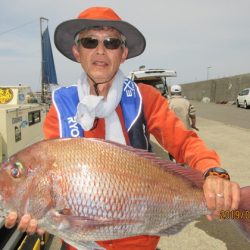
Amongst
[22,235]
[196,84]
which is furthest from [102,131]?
[196,84]

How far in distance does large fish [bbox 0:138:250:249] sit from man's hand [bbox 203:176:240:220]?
0.05 m

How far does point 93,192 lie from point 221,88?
1766 inches

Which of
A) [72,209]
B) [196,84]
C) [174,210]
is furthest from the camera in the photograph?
[196,84]

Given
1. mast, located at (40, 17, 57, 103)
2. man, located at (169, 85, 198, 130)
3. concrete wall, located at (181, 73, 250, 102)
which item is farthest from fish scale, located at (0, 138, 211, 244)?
concrete wall, located at (181, 73, 250, 102)

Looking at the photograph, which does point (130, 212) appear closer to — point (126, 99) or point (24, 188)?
point (24, 188)

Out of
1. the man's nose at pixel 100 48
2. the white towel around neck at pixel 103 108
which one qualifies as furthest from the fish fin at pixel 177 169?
the man's nose at pixel 100 48

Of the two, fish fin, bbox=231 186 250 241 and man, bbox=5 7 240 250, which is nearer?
fish fin, bbox=231 186 250 241

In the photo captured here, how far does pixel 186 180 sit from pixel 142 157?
27cm

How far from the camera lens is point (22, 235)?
3.79m

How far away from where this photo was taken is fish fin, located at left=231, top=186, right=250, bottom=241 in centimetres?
201

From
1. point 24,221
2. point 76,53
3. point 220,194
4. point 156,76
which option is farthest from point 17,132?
point 156,76

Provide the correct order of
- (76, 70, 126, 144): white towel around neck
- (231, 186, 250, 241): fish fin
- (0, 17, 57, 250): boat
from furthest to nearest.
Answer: (0, 17, 57, 250): boat, (76, 70, 126, 144): white towel around neck, (231, 186, 250, 241): fish fin

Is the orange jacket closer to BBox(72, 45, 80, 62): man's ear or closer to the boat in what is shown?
BBox(72, 45, 80, 62): man's ear

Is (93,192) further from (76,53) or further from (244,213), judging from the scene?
(76,53)
